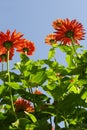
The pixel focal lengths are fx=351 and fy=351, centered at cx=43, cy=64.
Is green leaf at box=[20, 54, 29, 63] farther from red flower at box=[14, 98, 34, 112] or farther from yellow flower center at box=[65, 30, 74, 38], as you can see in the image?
yellow flower center at box=[65, 30, 74, 38]

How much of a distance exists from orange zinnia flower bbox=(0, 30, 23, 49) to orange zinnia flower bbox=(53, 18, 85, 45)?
1.56 ft

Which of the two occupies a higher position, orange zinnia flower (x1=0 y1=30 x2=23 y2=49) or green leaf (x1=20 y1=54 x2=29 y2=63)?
orange zinnia flower (x1=0 y1=30 x2=23 y2=49)

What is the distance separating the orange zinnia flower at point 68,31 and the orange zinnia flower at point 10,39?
1.56 feet

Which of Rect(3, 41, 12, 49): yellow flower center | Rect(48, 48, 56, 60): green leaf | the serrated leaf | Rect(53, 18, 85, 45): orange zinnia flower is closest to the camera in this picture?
the serrated leaf

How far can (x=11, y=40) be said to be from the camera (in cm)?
326

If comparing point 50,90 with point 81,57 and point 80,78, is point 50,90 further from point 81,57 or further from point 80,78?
point 81,57

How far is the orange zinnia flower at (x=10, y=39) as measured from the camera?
10.6 ft

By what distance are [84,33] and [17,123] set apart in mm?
1640

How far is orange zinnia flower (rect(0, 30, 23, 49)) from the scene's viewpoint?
3229mm

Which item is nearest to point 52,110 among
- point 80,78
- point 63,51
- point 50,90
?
point 50,90

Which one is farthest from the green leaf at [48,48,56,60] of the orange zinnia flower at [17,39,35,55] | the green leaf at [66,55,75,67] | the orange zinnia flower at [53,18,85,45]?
the orange zinnia flower at [17,39,35,55]

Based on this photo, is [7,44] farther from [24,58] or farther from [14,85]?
[14,85]

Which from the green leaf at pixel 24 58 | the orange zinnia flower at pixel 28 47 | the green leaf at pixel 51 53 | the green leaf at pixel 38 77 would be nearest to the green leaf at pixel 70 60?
the green leaf at pixel 51 53

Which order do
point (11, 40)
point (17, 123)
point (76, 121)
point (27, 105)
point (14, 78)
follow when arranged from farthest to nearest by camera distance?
point (11, 40) → point (27, 105) → point (14, 78) → point (76, 121) → point (17, 123)
